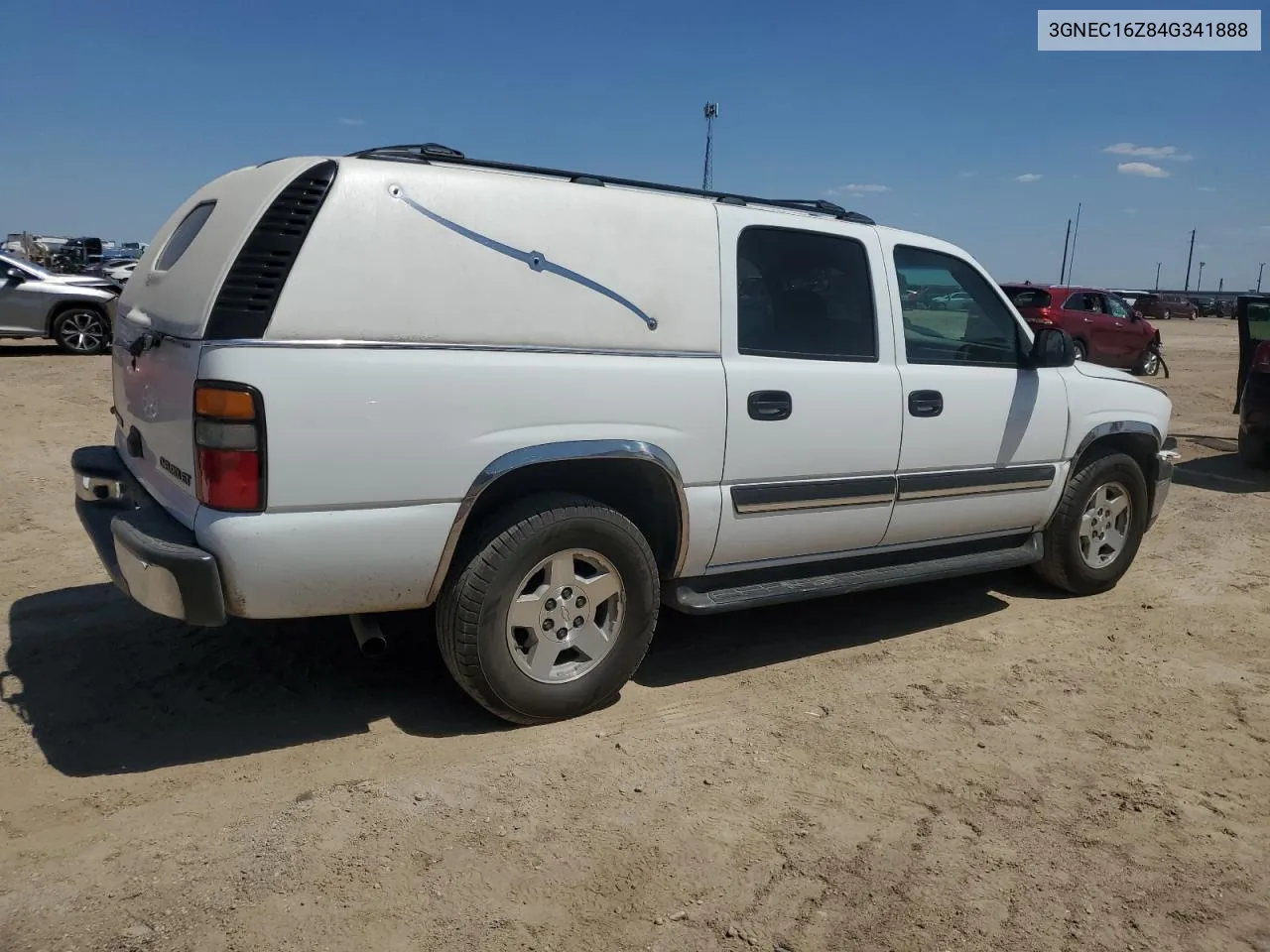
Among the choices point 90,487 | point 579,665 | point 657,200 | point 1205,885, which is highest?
point 657,200

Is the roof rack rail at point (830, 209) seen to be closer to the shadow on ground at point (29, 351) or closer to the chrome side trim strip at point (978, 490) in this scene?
the chrome side trim strip at point (978, 490)

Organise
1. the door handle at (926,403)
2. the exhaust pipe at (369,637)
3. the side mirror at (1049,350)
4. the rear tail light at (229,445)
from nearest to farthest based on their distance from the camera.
Answer: the rear tail light at (229,445) → the exhaust pipe at (369,637) → the door handle at (926,403) → the side mirror at (1049,350)

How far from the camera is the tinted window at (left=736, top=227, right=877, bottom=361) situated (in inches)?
159

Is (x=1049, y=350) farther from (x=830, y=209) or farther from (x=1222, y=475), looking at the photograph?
(x=1222, y=475)

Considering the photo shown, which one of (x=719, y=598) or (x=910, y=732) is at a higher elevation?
(x=719, y=598)

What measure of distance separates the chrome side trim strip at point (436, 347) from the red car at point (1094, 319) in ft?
52.9

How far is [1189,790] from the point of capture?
347cm

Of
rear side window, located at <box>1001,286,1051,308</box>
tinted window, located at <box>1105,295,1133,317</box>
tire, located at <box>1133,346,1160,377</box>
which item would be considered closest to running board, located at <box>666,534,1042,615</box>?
rear side window, located at <box>1001,286,1051,308</box>

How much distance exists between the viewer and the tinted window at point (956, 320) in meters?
4.58

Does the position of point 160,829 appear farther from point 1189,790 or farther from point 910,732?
point 1189,790

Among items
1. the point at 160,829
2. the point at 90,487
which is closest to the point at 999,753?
the point at 160,829

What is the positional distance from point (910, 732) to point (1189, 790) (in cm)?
94

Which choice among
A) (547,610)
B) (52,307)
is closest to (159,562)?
(547,610)

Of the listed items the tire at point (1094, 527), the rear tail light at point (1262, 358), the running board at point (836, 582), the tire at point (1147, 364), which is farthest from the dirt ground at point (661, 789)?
the tire at point (1147, 364)
